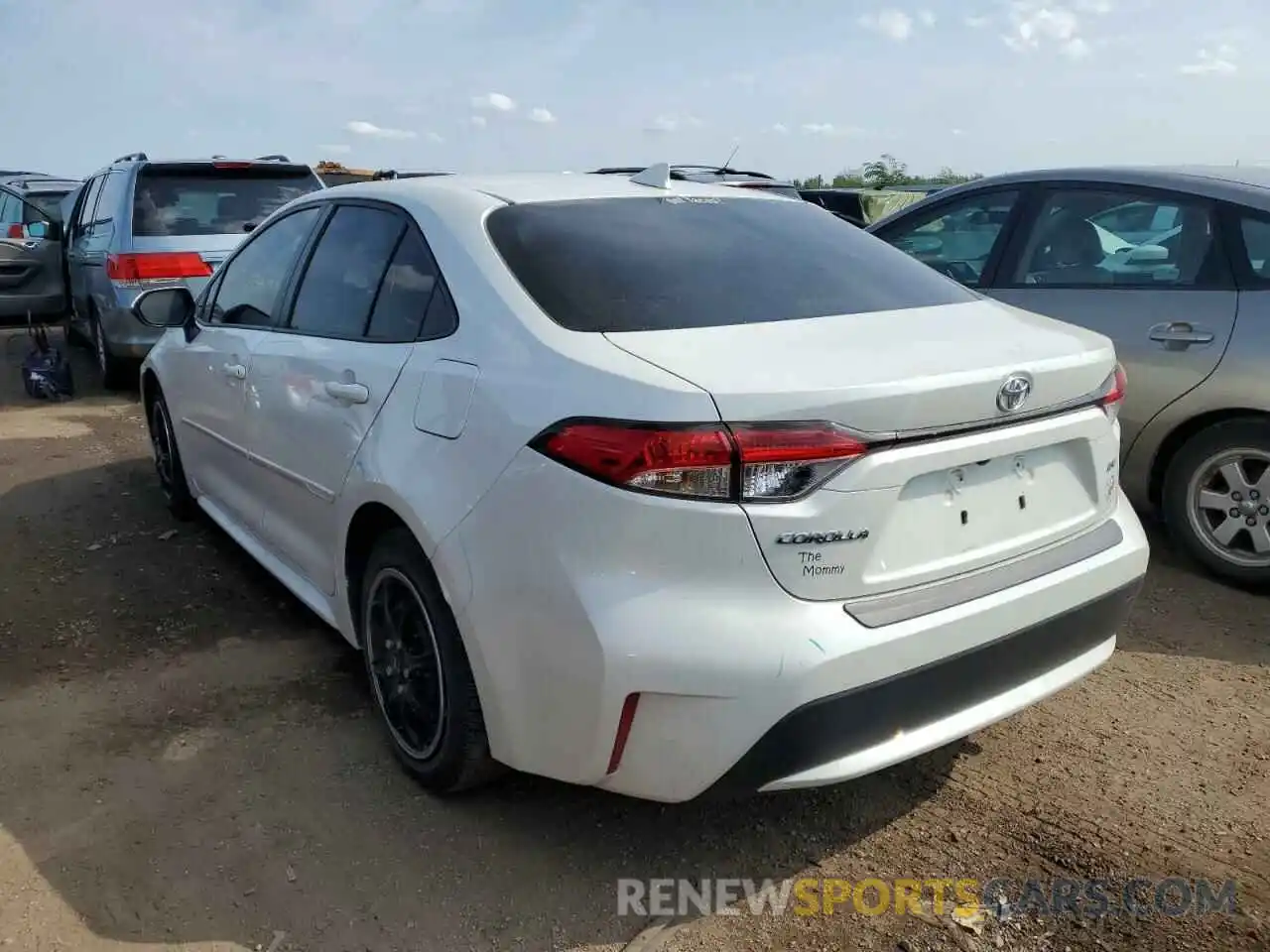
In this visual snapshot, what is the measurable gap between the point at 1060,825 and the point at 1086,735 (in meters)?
0.52

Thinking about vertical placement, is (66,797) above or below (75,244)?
below

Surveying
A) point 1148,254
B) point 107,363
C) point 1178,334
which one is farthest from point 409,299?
point 107,363

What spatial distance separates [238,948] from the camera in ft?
7.74

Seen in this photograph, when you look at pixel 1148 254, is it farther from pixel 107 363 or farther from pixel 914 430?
pixel 107 363

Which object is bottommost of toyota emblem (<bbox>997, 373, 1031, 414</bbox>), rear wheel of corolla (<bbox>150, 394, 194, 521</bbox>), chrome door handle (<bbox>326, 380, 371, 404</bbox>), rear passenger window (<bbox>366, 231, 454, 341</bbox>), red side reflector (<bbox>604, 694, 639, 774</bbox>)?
rear wheel of corolla (<bbox>150, 394, 194, 521</bbox>)

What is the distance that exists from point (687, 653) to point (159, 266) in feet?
23.0

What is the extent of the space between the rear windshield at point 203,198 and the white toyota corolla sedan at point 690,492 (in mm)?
5426

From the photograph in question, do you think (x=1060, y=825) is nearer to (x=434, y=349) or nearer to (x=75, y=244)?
(x=434, y=349)

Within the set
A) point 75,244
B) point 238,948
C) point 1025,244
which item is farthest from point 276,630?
point 75,244

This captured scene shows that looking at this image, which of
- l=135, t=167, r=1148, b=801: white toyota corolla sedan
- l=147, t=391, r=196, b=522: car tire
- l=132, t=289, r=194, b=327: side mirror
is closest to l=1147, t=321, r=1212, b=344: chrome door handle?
l=135, t=167, r=1148, b=801: white toyota corolla sedan

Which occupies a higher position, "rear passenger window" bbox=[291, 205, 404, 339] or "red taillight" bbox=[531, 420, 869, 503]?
"rear passenger window" bbox=[291, 205, 404, 339]

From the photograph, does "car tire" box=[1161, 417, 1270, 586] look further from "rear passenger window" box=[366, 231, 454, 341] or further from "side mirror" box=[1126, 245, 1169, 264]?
"rear passenger window" box=[366, 231, 454, 341]

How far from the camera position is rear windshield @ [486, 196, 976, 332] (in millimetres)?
2588

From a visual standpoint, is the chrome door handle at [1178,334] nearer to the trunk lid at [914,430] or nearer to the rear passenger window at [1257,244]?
the rear passenger window at [1257,244]
